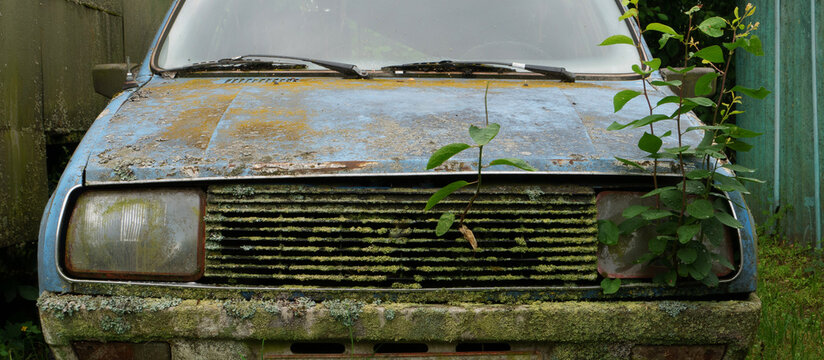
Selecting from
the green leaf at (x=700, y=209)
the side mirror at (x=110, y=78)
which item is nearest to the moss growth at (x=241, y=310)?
the green leaf at (x=700, y=209)

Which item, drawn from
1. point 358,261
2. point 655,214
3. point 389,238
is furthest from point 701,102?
point 358,261

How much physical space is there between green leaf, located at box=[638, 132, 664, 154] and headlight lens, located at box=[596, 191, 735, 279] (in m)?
0.14

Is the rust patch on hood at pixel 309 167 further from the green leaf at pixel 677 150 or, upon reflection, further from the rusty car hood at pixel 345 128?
the green leaf at pixel 677 150

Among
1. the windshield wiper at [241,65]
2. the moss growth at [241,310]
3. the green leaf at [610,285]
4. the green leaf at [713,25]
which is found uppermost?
the green leaf at [713,25]

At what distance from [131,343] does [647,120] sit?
4.94ft

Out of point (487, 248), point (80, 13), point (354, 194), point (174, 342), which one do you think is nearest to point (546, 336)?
point (487, 248)

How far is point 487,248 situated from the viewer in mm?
1930

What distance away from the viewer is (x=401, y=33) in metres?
2.88

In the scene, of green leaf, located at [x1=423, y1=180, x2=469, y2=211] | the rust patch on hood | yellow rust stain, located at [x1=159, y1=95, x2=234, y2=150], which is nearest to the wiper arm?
yellow rust stain, located at [x1=159, y1=95, x2=234, y2=150]

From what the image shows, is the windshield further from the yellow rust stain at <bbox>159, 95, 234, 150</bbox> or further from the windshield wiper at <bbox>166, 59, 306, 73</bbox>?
the yellow rust stain at <bbox>159, 95, 234, 150</bbox>

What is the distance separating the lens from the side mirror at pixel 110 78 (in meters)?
2.89

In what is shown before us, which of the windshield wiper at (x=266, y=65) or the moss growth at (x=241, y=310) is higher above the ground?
the windshield wiper at (x=266, y=65)

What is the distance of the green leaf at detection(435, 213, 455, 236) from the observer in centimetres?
183

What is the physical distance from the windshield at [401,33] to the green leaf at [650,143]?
3.10ft
